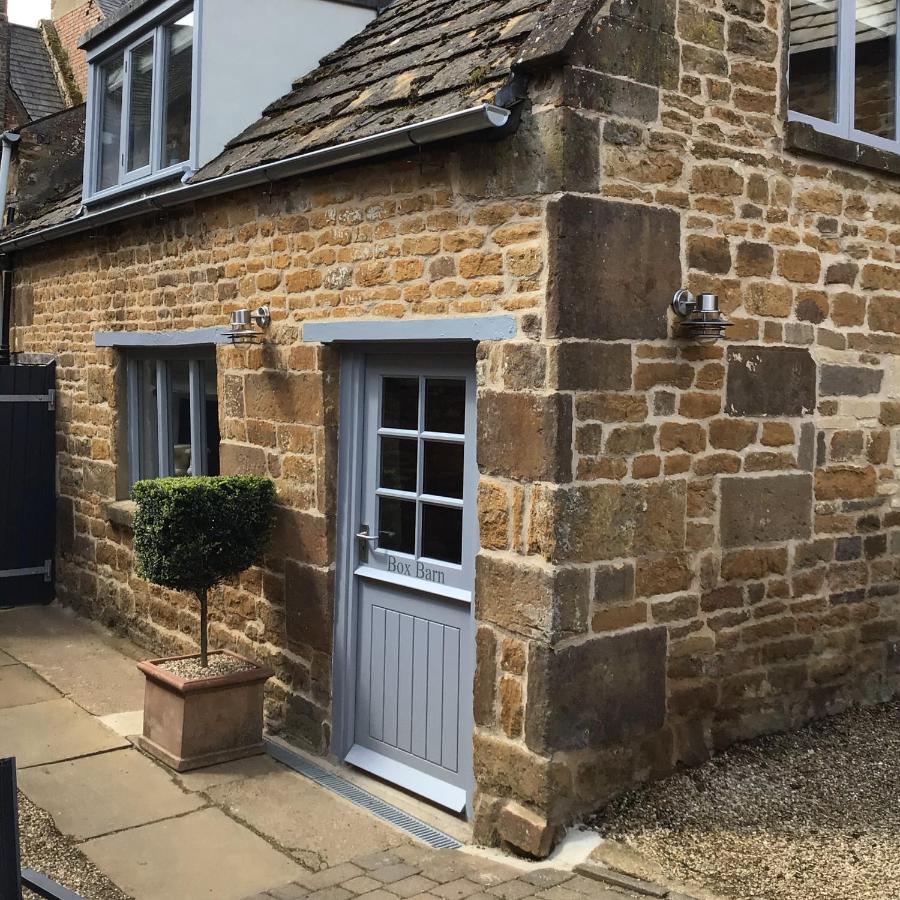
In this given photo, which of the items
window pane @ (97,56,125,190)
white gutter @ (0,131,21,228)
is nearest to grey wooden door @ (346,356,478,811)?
window pane @ (97,56,125,190)

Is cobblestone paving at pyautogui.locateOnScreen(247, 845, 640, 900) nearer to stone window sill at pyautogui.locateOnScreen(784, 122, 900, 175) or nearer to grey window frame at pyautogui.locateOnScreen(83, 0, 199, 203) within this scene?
stone window sill at pyautogui.locateOnScreen(784, 122, 900, 175)

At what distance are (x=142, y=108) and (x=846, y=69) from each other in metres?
5.17

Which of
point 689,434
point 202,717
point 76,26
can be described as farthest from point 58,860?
point 76,26

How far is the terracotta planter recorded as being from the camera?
5906 mm

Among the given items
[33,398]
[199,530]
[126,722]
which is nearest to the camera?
[199,530]

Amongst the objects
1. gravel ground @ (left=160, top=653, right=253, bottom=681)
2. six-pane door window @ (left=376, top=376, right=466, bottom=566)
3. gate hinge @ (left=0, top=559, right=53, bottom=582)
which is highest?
six-pane door window @ (left=376, top=376, right=466, bottom=566)

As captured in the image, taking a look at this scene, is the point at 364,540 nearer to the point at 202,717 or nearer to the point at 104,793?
the point at 202,717

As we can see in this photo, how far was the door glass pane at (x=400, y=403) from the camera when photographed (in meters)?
5.73

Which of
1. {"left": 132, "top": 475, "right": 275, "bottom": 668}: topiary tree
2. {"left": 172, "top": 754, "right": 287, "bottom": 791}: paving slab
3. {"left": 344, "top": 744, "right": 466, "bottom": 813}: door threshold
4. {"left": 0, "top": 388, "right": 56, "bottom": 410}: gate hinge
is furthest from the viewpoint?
{"left": 0, "top": 388, "right": 56, "bottom": 410}: gate hinge

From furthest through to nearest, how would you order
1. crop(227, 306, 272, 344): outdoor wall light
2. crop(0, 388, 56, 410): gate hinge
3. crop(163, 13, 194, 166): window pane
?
crop(0, 388, 56, 410): gate hinge < crop(163, 13, 194, 166): window pane < crop(227, 306, 272, 344): outdoor wall light

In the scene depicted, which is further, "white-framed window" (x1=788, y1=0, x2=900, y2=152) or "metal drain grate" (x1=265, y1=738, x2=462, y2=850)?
"white-framed window" (x1=788, y1=0, x2=900, y2=152)

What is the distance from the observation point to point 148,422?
28.4ft

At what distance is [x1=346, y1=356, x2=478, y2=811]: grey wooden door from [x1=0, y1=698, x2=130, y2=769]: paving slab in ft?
5.23

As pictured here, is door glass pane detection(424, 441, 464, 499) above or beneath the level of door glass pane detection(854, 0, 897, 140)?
beneath
